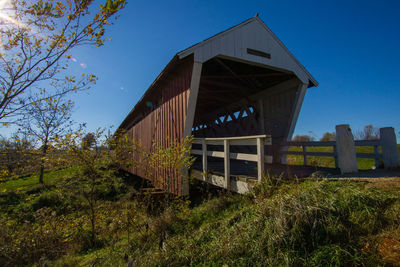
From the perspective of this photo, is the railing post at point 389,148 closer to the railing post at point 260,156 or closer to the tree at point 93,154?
the railing post at point 260,156

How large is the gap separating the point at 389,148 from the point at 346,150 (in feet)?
3.67

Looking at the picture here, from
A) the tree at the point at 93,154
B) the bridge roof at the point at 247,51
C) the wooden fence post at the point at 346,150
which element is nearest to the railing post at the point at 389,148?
the wooden fence post at the point at 346,150

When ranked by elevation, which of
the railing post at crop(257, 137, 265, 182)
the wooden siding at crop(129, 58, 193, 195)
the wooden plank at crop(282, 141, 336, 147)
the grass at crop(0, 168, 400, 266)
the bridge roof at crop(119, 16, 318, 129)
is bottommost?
the grass at crop(0, 168, 400, 266)

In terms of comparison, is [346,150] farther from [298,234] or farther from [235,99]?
[235,99]

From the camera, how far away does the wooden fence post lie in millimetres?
3719

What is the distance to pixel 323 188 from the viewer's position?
248cm

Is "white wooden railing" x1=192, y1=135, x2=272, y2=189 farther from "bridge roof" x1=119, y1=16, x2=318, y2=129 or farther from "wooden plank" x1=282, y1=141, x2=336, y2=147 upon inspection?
"wooden plank" x1=282, y1=141, x2=336, y2=147

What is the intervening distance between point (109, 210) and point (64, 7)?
3887 mm

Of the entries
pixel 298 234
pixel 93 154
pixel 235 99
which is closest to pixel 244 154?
pixel 298 234

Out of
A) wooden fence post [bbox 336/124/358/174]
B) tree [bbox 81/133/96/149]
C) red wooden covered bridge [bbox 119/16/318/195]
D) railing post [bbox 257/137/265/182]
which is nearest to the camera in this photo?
railing post [bbox 257/137/265/182]

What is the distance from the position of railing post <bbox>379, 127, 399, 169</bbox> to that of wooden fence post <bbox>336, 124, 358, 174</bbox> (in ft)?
2.98

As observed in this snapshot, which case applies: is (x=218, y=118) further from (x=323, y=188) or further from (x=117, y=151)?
(x=323, y=188)

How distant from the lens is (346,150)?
12.4ft

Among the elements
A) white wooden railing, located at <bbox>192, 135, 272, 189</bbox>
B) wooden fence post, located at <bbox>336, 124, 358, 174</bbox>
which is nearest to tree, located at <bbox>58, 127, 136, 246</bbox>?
white wooden railing, located at <bbox>192, 135, 272, 189</bbox>
